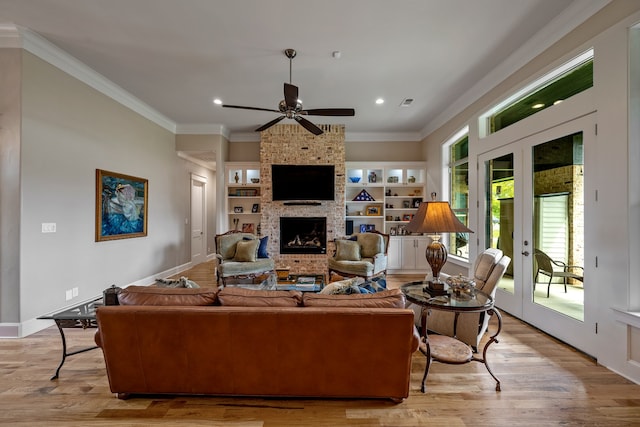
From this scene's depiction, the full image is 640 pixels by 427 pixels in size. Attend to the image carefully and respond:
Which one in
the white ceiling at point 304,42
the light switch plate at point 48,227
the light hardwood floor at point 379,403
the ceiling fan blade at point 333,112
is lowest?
the light hardwood floor at point 379,403

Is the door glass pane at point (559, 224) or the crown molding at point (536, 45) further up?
the crown molding at point (536, 45)

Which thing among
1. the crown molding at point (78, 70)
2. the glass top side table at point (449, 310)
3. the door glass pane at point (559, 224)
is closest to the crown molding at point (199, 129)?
the crown molding at point (78, 70)

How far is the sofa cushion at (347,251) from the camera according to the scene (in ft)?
17.4

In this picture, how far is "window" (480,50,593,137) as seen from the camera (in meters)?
2.80

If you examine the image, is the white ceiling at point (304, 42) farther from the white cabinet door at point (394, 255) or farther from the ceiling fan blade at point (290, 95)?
the white cabinet door at point (394, 255)

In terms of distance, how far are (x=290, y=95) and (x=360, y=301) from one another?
2246 millimetres

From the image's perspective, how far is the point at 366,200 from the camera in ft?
21.5

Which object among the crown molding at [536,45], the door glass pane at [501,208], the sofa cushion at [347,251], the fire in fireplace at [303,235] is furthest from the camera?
the fire in fireplace at [303,235]

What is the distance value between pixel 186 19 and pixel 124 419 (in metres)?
3.43

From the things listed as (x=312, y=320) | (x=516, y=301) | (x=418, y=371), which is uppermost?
(x=312, y=320)

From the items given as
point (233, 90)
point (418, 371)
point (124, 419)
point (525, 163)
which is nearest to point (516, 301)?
point (525, 163)

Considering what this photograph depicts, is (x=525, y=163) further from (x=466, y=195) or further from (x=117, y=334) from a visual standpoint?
(x=117, y=334)

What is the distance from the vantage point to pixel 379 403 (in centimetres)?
199

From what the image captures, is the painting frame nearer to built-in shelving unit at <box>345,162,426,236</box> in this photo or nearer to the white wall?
the white wall
